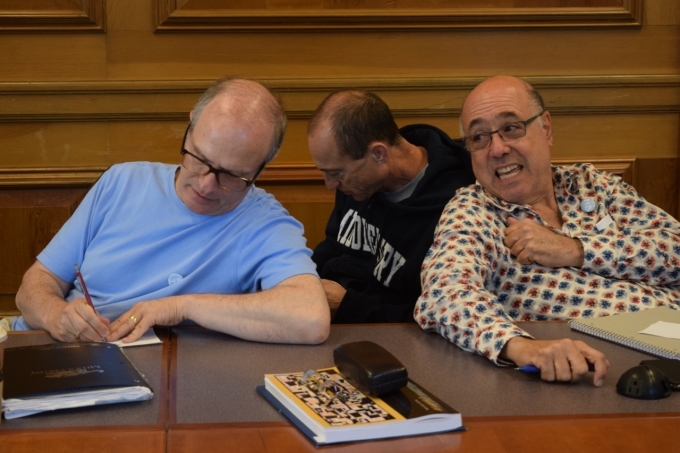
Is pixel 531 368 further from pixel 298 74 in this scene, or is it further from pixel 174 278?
pixel 298 74

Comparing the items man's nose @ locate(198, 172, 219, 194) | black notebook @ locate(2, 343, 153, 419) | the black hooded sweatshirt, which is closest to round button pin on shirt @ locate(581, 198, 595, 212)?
the black hooded sweatshirt

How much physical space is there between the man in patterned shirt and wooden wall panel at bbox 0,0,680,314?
82cm

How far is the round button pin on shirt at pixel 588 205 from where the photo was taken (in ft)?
7.59

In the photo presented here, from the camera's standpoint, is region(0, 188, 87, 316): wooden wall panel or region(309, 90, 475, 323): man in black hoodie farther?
region(0, 188, 87, 316): wooden wall panel

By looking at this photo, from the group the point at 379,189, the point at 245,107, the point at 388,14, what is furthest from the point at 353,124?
the point at 245,107

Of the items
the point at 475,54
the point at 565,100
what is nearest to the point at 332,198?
the point at 475,54

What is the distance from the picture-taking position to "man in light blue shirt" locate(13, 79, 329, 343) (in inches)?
76.0

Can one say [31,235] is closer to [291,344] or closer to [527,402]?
[291,344]

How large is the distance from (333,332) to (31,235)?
5.24ft

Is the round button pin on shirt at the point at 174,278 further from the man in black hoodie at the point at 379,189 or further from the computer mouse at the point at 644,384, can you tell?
the computer mouse at the point at 644,384

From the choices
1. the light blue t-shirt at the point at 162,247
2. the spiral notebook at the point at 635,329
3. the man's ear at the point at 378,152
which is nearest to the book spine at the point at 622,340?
the spiral notebook at the point at 635,329

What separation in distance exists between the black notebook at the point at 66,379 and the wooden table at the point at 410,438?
0.05 meters

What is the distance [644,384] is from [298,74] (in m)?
1.96

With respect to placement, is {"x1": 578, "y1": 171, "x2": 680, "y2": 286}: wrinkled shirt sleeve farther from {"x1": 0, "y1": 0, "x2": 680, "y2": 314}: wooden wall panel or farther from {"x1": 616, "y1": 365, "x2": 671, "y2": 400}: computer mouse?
{"x1": 0, "y1": 0, "x2": 680, "y2": 314}: wooden wall panel
